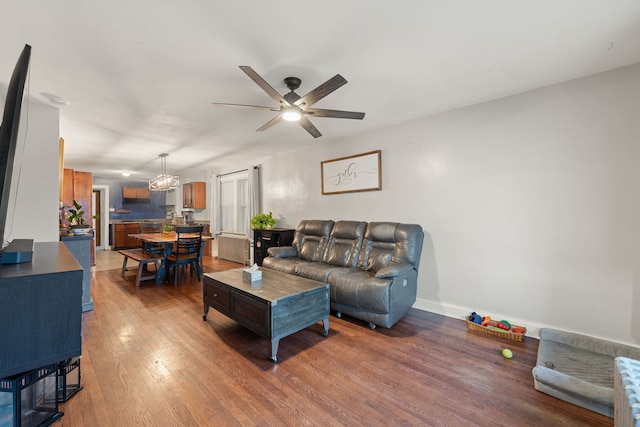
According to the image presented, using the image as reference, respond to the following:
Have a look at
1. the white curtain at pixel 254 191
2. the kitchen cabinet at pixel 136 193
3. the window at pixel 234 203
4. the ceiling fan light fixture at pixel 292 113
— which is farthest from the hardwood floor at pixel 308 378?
the kitchen cabinet at pixel 136 193

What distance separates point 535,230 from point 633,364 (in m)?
1.59

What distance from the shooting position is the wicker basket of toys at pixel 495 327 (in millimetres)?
2617

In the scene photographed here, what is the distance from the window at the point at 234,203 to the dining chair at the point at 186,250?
5.71 feet

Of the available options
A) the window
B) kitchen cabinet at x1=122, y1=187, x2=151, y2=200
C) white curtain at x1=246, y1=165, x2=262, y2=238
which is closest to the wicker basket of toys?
white curtain at x1=246, y1=165, x2=262, y2=238

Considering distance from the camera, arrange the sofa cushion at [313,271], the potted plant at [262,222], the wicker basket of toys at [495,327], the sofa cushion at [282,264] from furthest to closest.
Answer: the potted plant at [262,222] → the sofa cushion at [282,264] → the sofa cushion at [313,271] → the wicker basket of toys at [495,327]

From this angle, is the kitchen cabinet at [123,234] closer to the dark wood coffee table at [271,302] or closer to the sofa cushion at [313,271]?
the dark wood coffee table at [271,302]

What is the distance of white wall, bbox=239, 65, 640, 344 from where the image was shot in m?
2.33

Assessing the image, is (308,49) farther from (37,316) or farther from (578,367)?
(578,367)

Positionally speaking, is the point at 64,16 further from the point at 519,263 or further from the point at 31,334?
the point at 519,263

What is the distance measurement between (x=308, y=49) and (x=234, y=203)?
5.43 meters

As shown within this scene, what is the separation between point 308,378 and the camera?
202cm

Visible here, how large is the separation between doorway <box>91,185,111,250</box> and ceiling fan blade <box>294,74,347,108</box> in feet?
28.1

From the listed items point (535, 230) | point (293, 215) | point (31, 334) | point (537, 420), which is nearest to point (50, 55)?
point (31, 334)

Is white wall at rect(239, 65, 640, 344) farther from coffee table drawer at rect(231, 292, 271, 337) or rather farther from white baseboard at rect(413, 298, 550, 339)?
coffee table drawer at rect(231, 292, 271, 337)
